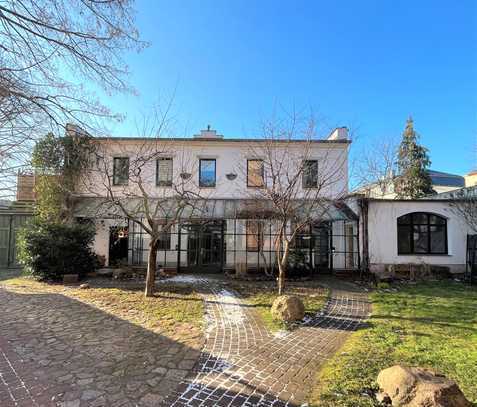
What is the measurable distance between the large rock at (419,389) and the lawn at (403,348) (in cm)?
28

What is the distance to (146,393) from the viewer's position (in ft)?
12.4

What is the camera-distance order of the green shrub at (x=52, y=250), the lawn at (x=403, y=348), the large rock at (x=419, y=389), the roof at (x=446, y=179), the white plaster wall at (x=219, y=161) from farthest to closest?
1. the roof at (x=446, y=179)
2. the white plaster wall at (x=219, y=161)
3. the green shrub at (x=52, y=250)
4. the lawn at (x=403, y=348)
5. the large rock at (x=419, y=389)

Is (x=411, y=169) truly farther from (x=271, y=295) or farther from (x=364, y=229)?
(x=271, y=295)

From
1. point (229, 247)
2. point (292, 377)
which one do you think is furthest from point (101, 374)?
point (229, 247)

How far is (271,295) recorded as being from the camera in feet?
30.8

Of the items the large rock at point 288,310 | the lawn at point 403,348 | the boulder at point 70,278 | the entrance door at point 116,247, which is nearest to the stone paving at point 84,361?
the lawn at point 403,348

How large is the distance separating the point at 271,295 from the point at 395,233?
827 cm

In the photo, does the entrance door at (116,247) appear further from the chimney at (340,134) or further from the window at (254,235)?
the chimney at (340,134)

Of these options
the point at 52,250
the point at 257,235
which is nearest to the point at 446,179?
the point at 257,235

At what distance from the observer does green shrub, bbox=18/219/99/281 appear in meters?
11.8

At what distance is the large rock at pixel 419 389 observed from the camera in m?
3.25

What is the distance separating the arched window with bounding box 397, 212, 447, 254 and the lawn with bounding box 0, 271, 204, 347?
10841 mm

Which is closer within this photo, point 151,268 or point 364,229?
point 151,268

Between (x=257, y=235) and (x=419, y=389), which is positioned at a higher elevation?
(x=257, y=235)
